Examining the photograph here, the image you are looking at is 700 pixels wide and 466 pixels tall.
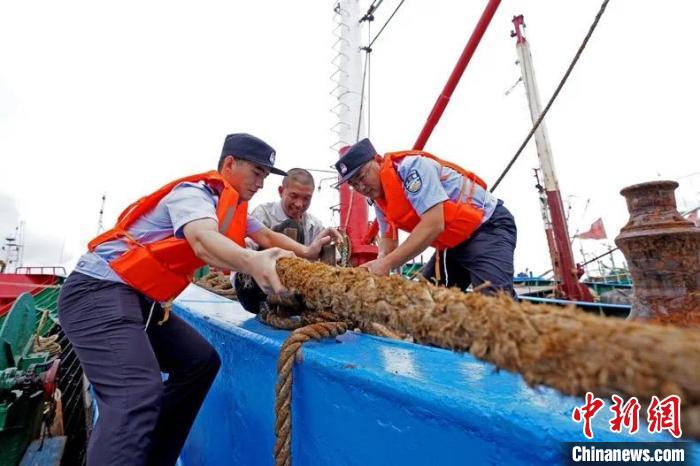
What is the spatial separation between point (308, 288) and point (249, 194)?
4.20ft

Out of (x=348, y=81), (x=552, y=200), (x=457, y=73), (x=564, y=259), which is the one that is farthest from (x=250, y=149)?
(x=552, y=200)

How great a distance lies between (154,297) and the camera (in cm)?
188

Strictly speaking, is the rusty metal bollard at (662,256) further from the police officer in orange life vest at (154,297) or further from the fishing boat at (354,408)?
the police officer in orange life vest at (154,297)

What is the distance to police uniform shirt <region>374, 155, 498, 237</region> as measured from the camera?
2.55m

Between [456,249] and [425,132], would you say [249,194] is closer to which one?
[456,249]

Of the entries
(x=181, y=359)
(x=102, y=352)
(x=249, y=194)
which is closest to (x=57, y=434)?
(x=181, y=359)

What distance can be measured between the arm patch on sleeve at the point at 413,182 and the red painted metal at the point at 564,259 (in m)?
8.86

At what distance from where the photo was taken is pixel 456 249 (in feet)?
9.82

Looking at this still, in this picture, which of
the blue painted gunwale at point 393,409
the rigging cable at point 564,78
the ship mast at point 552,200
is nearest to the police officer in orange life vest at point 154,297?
the blue painted gunwale at point 393,409

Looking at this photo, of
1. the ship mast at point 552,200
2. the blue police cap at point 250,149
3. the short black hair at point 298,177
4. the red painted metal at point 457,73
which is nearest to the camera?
the blue police cap at point 250,149

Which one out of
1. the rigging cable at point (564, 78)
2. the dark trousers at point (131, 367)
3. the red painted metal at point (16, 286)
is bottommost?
the red painted metal at point (16, 286)

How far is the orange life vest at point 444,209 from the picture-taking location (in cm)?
272

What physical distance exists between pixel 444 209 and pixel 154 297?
190 cm

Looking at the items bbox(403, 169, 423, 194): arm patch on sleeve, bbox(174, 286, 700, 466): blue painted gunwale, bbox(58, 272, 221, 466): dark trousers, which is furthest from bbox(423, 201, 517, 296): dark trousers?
bbox(58, 272, 221, 466): dark trousers
